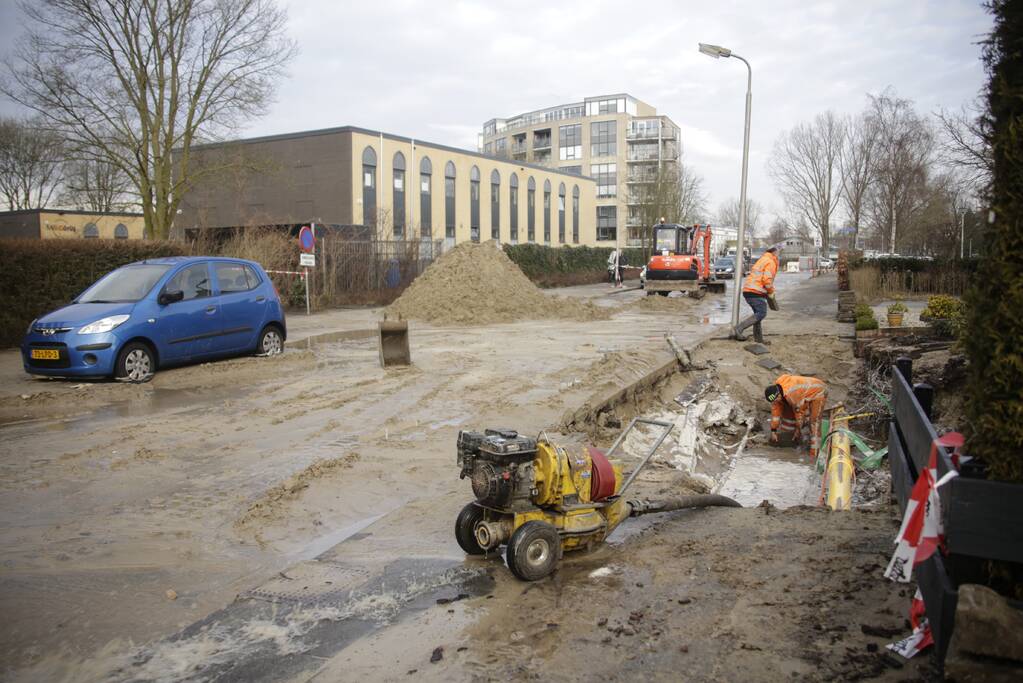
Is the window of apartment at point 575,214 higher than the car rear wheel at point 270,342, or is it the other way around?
the window of apartment at point 575,214

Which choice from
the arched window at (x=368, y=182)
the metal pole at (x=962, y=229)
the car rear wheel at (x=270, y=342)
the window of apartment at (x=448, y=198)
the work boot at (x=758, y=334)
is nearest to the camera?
the car rear wheel at (x=270, y=342)

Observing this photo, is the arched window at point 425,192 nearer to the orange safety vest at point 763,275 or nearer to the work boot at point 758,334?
the work boot at point 758,334

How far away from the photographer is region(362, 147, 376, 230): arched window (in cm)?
4647

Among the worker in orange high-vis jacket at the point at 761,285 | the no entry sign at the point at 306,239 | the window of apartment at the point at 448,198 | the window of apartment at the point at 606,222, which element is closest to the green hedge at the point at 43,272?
the no entry sign at the point at 306,239

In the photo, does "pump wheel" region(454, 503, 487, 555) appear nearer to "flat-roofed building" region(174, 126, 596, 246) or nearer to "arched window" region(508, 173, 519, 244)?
"flat-roofed building" region(174, 126, 596, 246)

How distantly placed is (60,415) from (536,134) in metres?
92.2

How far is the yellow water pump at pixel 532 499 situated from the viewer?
4.45 meters

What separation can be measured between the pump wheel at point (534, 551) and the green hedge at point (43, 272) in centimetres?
1472

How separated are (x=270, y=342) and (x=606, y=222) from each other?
82338mm

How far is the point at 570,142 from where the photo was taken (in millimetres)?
93625

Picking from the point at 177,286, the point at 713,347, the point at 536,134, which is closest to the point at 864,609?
the point at 177,286

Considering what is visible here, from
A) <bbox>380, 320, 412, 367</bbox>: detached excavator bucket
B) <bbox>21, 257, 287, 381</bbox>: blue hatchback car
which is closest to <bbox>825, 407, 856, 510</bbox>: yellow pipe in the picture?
<bbox>380, 320, 412, 367</bbox>: detached excavator bucket

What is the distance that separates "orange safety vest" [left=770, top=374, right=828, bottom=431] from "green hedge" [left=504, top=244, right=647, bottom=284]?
3112 cm

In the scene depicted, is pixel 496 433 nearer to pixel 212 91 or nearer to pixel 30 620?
pixel 30 620
